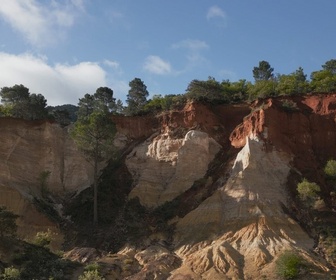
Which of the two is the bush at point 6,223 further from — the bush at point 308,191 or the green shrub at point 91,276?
the bush at point 308,191

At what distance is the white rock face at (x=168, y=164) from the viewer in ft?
146

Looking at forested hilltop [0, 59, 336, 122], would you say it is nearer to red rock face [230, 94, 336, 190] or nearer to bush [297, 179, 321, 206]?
red rock face [230, 94, 336, 190]

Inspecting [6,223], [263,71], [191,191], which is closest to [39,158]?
[6,223]

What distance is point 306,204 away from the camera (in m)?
39.9

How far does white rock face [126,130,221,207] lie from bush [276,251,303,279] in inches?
534

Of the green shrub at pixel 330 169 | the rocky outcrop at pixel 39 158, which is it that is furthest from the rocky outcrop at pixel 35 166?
the green shrub at pixel 330 169

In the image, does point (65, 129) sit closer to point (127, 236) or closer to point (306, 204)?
point (127, 236)

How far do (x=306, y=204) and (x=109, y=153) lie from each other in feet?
60.1

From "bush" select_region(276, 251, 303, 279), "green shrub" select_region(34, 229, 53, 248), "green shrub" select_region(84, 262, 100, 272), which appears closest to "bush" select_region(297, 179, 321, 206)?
"bush" select_region(276, 251, 303, 279)

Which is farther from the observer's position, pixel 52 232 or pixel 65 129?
pixel 65 129

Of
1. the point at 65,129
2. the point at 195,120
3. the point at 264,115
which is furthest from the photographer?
the point at 65,129

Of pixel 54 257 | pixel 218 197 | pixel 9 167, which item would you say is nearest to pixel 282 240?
pixel 218 197

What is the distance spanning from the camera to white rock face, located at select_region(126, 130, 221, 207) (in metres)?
44.5

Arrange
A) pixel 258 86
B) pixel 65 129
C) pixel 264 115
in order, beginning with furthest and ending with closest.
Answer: pixel 258 86 → pixel 65 129 → pixel 264 115
